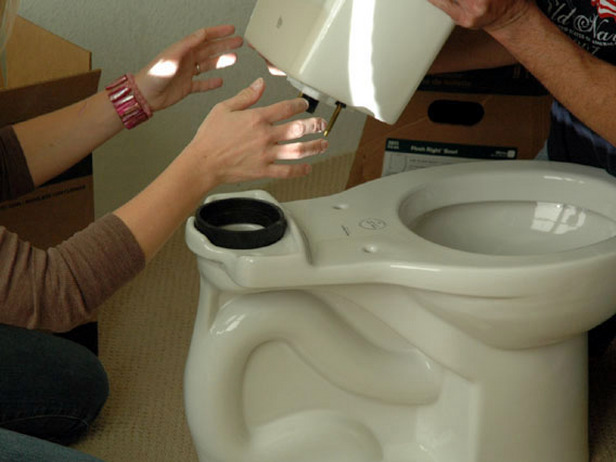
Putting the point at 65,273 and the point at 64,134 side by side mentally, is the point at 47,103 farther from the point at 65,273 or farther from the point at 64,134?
the point at 65,273

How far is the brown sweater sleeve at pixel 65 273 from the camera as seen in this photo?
841mm

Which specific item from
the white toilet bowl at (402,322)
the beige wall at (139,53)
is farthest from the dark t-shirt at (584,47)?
the beige wall at (139,53)

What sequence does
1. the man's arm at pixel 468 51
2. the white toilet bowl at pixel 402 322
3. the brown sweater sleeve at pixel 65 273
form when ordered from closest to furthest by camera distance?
the brown sweater sleeve at pixel 65 273, the white toilet bowl at pixel 402 322, the man's arm at pixel 468 51

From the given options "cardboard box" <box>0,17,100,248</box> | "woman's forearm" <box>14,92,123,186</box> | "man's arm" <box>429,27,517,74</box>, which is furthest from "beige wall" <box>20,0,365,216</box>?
"man's arm" <box>429,27,517,74</box>

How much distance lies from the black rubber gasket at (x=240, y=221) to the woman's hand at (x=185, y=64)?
0.65ft

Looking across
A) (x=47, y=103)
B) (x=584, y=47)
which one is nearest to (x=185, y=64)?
(x=47, y=103)

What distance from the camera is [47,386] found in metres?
1.10

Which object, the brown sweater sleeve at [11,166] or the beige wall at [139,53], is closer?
the brown sweater sleeve at [11,166]

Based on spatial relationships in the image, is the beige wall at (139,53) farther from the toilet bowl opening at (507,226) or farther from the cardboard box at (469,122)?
the toilet bowl opening at (507,226)

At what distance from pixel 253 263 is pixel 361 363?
8.2 inches

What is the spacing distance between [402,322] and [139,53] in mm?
776

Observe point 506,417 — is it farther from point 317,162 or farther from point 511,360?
point 317,162

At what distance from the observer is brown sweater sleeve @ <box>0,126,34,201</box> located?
1.10 metres

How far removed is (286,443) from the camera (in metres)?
1.07
